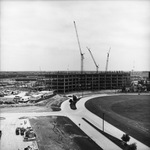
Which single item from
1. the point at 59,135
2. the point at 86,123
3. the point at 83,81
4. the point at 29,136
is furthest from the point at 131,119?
the point at 83,81

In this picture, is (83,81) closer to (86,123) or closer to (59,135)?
(86,123)

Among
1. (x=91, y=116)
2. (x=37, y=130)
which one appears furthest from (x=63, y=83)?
(x=37, y=130)

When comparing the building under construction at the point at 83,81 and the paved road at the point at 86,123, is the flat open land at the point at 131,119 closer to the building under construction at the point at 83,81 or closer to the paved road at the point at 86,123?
the paved road at the point at 86,123

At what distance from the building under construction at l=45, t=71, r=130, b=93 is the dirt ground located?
6167 cm

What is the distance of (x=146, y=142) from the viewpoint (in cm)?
3994

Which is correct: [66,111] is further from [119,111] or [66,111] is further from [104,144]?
[104,144]

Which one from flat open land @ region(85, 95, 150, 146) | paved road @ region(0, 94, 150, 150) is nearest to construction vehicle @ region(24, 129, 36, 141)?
paved road @ region(0, 94, 150, 150)

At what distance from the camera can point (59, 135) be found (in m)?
43.5

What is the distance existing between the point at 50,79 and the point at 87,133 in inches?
3018

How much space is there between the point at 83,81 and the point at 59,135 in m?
88.9

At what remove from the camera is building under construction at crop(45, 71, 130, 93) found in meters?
119

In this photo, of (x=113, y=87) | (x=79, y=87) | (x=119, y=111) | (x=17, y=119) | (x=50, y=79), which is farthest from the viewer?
(x=113, y=87)

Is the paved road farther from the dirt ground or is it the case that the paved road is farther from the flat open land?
the flat open land

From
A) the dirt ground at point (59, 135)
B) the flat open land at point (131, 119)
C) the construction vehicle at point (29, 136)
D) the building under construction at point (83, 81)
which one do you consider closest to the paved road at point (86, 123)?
the dirt ground at point (59, 135)
